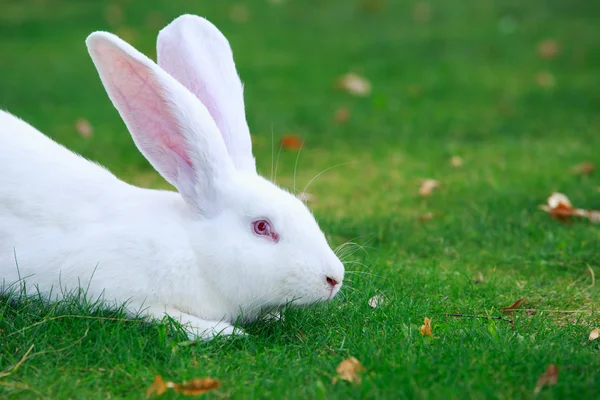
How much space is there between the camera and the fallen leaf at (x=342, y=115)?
763 cm

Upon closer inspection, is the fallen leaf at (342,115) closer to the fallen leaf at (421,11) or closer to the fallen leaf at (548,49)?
the fallen leaf at (548,49)

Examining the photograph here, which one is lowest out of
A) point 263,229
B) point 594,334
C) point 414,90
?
point 414,90

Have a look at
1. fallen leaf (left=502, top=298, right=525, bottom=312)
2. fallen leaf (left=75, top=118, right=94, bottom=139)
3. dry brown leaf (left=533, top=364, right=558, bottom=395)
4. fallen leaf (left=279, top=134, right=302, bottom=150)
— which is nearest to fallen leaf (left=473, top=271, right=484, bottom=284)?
fallen leaf (left=502, top=298, right=525, bottom=312)

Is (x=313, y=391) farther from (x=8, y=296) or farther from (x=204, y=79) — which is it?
(x=204, y=79)

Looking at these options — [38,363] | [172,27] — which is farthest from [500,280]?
[38,363]

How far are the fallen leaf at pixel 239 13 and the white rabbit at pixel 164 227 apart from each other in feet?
28.2

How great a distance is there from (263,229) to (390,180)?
9.68 feet

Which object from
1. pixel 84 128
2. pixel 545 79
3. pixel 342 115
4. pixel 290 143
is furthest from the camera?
pixel 545 79

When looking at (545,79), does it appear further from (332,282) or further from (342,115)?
(332,282)

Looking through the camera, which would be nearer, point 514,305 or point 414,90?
point 514,305

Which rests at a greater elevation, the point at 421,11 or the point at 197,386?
the point at 197,386

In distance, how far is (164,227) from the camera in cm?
327

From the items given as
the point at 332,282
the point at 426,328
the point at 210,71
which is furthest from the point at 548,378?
the point at 210,71

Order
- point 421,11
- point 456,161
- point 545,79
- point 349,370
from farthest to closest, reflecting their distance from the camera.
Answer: point 421,11
point 545,79
point 456,161
point 349,370
